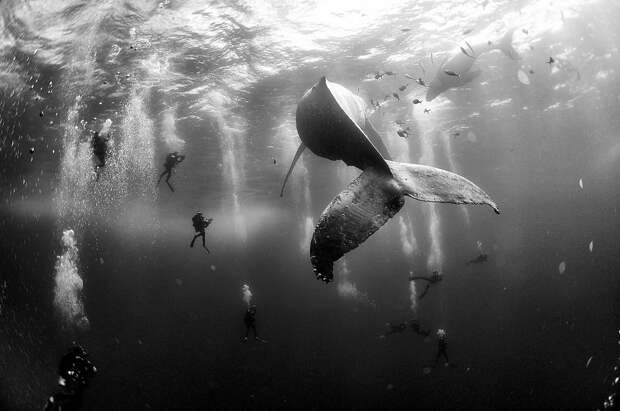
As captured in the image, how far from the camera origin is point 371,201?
7.79 feet

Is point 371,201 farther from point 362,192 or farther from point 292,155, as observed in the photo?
point 292,155

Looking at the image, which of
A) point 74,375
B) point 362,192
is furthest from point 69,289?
point 362,192

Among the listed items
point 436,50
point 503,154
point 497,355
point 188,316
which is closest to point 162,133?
point 436,50

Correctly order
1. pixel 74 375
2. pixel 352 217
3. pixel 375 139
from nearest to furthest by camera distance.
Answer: pixel 352 217
pixel 375 139
pixel 74 375

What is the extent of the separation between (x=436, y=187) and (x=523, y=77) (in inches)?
768

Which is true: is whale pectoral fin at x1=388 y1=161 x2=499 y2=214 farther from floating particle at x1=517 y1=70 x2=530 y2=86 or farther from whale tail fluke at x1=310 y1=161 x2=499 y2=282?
floating particle at x1=517 y1=70 x2=530 y2=86

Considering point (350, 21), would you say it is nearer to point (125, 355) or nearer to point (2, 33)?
point (2, 33)

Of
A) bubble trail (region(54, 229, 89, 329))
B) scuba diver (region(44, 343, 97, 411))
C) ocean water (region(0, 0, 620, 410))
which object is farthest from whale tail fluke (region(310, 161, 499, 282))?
bubble trail (region(54, 229, 89, 329))

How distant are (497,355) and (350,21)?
2572cm

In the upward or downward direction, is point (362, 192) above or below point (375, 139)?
above

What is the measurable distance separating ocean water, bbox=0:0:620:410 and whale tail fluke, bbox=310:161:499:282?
6.09 meters

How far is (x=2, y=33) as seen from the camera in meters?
10.6

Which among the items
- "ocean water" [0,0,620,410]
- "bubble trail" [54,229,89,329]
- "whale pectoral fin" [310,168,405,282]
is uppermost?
"whale pectoral fin" [310,168,405,282]

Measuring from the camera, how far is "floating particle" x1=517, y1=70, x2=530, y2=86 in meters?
17.1
